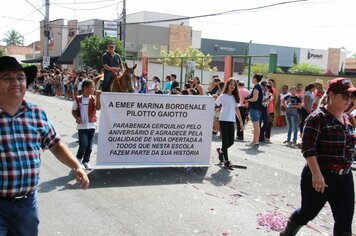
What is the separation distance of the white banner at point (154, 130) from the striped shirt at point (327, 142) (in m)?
4.08

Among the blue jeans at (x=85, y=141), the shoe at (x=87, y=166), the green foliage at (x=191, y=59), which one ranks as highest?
the green foliage at (x=191, y=59)

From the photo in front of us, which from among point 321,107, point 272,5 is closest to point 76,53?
point 272,5

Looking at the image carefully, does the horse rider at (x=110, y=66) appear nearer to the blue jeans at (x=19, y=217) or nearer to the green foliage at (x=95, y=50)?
the blue jeans at (x=19, y=217)

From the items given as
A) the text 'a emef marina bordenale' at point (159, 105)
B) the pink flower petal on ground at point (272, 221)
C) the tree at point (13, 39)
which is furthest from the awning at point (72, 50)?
the tree at point (13, 39)

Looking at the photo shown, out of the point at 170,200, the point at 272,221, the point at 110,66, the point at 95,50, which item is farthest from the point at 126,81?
the point at 95,50

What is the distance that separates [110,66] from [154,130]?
5133 millimetres

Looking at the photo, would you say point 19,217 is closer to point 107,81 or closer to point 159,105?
point 159,105

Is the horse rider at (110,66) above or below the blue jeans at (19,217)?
above

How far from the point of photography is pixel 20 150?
2.93m

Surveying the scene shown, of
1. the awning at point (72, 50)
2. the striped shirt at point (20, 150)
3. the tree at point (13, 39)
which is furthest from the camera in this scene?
the tree at point (13, 39)

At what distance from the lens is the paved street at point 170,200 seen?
5.14 metres

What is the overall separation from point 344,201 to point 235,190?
3.18 meters

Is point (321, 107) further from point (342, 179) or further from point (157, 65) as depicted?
point (157, 65)

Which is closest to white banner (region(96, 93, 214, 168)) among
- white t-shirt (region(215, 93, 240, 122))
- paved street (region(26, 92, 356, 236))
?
paved street (region(26, 92, 356, 236))
